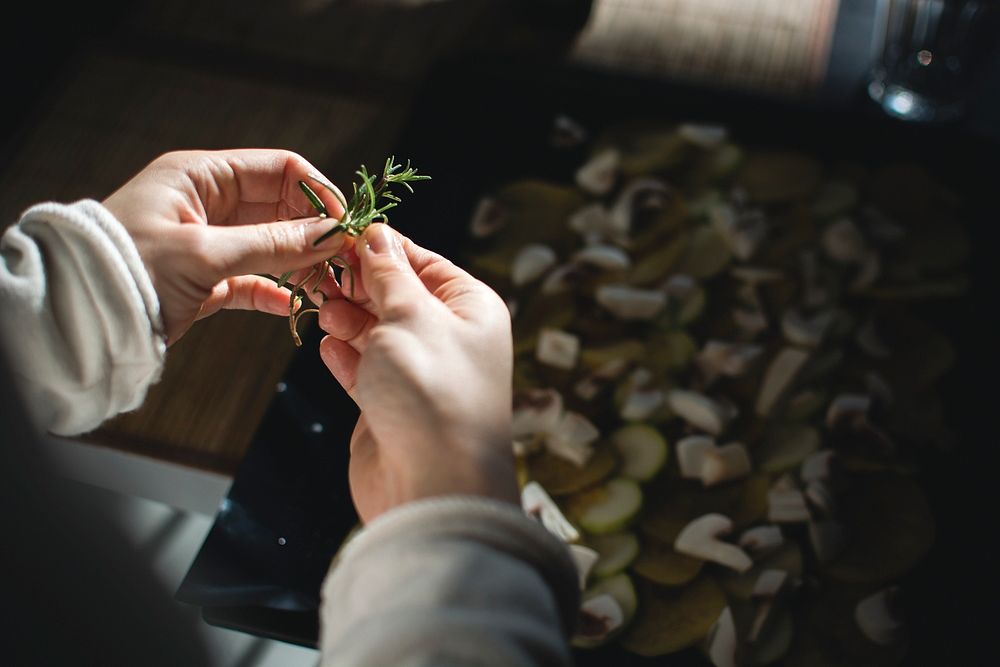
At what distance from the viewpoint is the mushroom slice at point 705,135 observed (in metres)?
1.05

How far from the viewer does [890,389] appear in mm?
902

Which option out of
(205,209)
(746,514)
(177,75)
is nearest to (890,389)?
(746,514)

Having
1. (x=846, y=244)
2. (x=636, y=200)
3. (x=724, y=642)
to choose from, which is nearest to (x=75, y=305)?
(x=724, y=642)

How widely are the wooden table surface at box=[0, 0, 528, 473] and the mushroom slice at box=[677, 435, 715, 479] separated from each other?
41cm

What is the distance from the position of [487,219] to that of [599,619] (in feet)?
1.51

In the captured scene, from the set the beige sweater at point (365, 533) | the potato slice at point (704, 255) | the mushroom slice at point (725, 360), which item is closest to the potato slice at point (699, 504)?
the mushroom slice at point (725, 360)

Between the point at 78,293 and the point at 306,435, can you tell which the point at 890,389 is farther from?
the point at 78,293

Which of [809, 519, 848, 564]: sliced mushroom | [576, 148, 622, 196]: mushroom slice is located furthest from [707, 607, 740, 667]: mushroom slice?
[576, 148, 622, 196]: mushroom slice

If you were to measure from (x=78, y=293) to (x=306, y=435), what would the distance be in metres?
0.32

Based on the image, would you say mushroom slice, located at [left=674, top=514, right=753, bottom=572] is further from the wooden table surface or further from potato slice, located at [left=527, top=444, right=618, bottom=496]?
the wooden table surface

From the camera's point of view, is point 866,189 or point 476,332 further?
point 866,189

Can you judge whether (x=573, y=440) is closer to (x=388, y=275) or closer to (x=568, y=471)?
(x=568, y=471)

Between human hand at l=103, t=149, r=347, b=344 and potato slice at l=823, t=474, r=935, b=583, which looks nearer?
human hand at l=103, t=149, r=347, b=344

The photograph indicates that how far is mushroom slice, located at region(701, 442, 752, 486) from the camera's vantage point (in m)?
0.84
